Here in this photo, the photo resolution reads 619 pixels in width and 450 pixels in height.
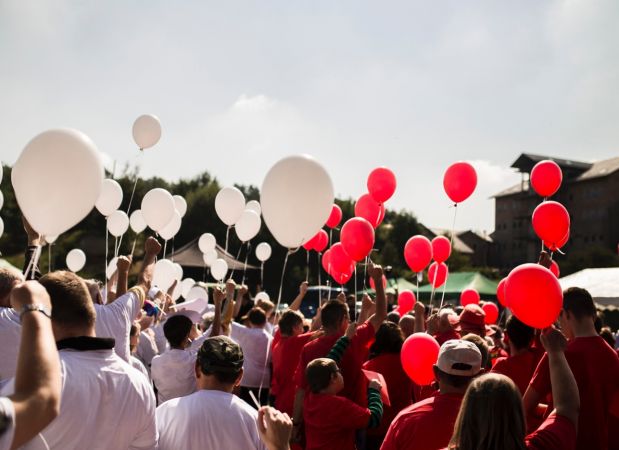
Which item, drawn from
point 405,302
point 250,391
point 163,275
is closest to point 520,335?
point 250,391

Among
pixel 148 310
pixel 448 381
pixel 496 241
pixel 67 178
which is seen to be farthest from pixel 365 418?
pixel 496 241

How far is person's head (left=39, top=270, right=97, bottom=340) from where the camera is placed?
211 centimetres

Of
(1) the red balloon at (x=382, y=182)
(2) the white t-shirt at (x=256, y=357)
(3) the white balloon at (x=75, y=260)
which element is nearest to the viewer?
(2) the white t-shirt at (x=256, y=357)

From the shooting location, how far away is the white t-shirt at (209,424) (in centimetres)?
251

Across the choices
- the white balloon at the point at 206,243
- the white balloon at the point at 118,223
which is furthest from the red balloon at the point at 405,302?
the white balloon at the point at 118,223

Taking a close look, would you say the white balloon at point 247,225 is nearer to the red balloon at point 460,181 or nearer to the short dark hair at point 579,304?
the red balloon at point 460,181

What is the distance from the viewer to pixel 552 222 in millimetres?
5180

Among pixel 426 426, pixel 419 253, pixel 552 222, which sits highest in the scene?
pixel 552 222

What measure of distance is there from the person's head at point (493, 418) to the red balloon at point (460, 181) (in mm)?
4810

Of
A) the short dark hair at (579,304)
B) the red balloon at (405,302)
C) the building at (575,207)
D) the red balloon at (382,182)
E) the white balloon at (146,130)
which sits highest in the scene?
the building at (575,207)

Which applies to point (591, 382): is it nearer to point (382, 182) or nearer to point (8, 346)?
point (8, 346)

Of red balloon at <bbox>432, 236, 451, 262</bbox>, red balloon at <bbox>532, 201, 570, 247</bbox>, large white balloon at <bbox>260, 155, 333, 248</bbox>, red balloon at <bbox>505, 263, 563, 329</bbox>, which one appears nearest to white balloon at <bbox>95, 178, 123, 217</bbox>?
large white balloon at <bbox>260, 155, 333, 248</bbox>

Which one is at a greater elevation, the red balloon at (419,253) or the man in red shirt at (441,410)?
the red balloon at (419,253)

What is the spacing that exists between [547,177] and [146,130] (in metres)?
4.53
